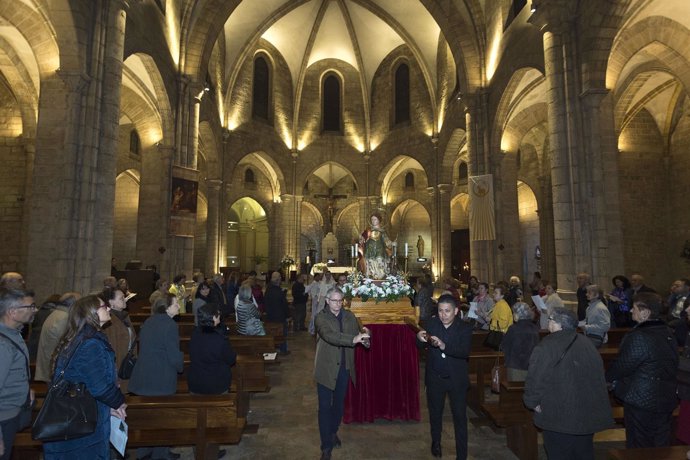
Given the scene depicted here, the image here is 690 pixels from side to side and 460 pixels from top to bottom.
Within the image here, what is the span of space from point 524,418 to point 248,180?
25.5 metres

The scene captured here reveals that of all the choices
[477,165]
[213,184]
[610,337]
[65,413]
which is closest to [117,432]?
[65,413]

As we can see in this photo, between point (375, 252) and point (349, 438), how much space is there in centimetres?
274

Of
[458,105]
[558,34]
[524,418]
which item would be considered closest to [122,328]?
[524,418]

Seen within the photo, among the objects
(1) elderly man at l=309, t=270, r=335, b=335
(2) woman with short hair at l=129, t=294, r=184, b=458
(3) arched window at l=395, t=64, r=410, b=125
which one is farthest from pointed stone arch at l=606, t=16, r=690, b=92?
(3) arched window at l=395, t=64, r=410, b=125

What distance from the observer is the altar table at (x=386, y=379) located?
17.3 ft

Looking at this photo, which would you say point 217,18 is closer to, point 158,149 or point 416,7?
point 158,149

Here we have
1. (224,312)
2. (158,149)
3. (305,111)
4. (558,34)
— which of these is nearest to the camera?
(224,312)

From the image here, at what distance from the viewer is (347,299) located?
5.82 m

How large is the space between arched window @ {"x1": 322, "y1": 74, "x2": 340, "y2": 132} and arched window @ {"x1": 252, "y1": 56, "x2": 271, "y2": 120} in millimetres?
3727

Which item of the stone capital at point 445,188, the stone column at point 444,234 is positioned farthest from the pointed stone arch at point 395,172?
the stone column at point 444,234

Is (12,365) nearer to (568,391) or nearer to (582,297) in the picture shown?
(568,391)

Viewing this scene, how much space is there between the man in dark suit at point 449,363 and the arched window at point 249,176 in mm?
24941

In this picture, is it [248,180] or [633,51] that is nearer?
[633,51]

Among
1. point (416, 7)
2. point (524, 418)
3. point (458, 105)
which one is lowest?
point (524, 418)
